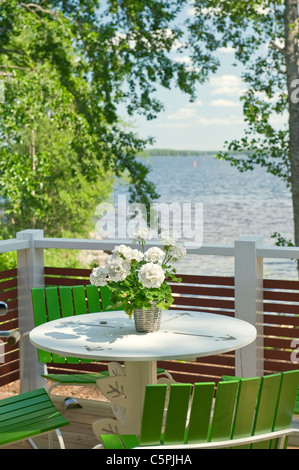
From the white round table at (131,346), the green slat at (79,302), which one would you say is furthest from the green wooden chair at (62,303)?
the white round table at (131,346)

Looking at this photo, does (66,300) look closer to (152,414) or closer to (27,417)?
(27,417)

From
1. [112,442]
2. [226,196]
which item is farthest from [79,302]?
[226,196]

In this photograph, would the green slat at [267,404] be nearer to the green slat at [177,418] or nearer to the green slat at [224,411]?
the green slat at [224,411]

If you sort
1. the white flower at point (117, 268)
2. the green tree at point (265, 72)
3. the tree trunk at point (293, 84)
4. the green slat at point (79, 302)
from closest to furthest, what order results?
the white flower at point (117, 268)
the green slat at point (79, 302)
the tree trunk at point (293, 84)
the green tree at point (265, 72)

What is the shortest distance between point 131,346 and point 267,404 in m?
0.82

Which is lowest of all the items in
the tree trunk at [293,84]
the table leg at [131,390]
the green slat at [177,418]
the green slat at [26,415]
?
the green slat at [26,415]

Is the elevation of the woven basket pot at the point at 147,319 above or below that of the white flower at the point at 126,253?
below

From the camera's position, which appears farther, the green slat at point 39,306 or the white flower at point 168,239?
the green slat at point 39,306

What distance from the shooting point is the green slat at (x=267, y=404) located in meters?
1.89

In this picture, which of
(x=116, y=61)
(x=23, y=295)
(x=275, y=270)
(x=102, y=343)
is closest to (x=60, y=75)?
(x=116, y=61)

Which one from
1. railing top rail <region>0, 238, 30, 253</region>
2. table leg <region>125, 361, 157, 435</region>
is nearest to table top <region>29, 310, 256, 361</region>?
table leg <region>125, 361, 157, 435</region>

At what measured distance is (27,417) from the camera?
2703 millimetres

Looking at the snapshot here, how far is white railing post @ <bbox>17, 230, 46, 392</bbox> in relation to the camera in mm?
4246

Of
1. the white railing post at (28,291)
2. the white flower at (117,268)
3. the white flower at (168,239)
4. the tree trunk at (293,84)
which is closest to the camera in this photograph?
the white flower at (117,268)
